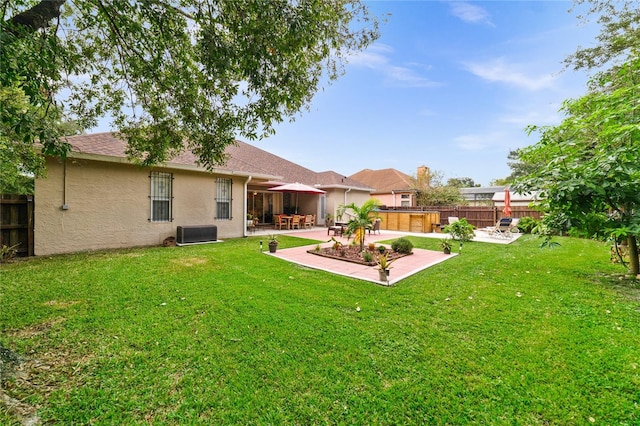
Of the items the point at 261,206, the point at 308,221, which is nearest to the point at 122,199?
the point at 261,206

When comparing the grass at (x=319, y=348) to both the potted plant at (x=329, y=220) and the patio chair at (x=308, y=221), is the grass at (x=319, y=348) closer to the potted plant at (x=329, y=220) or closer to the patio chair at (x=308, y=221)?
the potted plant at (x=329, y=220)

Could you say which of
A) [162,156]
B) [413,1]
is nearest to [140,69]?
[162,156]

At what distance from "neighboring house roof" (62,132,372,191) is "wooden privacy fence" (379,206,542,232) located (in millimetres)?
3580

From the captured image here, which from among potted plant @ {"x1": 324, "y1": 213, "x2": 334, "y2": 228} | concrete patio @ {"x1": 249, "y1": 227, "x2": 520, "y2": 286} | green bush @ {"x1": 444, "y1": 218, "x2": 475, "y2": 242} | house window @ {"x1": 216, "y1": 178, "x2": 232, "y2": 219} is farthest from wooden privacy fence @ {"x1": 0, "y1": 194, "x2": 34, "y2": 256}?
green bush @ {"x1": 444, "y1": 218, "x2": 475, "y2": 242}

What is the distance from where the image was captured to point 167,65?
4637mm

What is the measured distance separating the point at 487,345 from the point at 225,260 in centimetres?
613

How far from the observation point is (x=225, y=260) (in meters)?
7.07

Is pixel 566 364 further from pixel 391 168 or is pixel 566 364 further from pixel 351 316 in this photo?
pixel 391 168

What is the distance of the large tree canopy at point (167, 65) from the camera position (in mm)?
3100

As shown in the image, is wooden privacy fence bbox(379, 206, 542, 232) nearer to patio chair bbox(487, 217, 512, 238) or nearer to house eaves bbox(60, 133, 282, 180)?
patio chair bbox(487, 217, 512, 238)

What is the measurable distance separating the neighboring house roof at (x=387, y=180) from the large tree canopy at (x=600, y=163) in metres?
19.0

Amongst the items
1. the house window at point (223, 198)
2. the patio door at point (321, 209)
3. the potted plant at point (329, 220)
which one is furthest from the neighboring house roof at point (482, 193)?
the house window at point (223, 198)

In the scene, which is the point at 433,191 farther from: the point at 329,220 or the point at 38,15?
the point at 38,15

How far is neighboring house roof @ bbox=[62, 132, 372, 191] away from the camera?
800 centimetres
